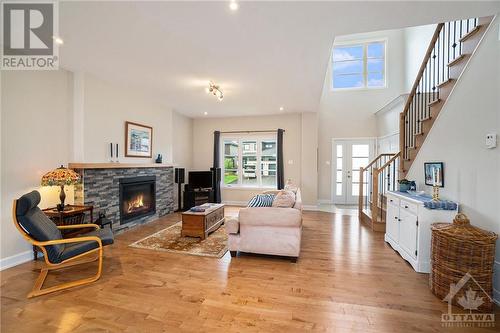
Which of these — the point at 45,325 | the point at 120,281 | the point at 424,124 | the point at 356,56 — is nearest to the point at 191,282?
the point at 120,281

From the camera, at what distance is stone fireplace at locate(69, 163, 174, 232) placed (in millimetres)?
3670

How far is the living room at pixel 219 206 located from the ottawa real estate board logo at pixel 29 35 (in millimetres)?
40

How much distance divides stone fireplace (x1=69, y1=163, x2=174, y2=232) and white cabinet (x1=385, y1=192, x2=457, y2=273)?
4791 mm

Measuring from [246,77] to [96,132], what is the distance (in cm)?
280

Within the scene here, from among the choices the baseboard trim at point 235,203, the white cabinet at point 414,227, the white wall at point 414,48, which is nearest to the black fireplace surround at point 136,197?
the baseboard trim at point 235,203

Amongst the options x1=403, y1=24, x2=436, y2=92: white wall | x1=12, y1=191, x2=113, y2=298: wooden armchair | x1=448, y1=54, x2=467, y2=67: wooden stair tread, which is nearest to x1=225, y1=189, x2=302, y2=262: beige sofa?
x1=12, y1=191, x2=113, y2=298: wooden armchair

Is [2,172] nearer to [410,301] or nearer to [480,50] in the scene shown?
[410,301]

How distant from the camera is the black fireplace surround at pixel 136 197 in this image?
14.4 ft

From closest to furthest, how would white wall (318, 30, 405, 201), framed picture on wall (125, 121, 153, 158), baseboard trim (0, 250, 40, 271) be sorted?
baseboard trim (0, 250, 40, 271)
framed picture on wall (125, 121, 153, 158)
white wall (318, 30, 405, 201)

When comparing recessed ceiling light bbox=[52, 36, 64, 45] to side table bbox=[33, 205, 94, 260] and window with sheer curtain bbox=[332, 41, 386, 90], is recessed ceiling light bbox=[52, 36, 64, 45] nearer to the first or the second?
side table bbox=[33, 205, 94, 260]

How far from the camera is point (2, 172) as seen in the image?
9.02 ft

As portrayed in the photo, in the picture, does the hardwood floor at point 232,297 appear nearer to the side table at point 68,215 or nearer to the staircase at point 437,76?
the side table at point 68,215

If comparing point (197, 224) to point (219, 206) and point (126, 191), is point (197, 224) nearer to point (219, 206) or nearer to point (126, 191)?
point (219, 206)

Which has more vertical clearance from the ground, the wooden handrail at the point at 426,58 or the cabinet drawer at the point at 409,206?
the wooden handrail at the point at 426,58
